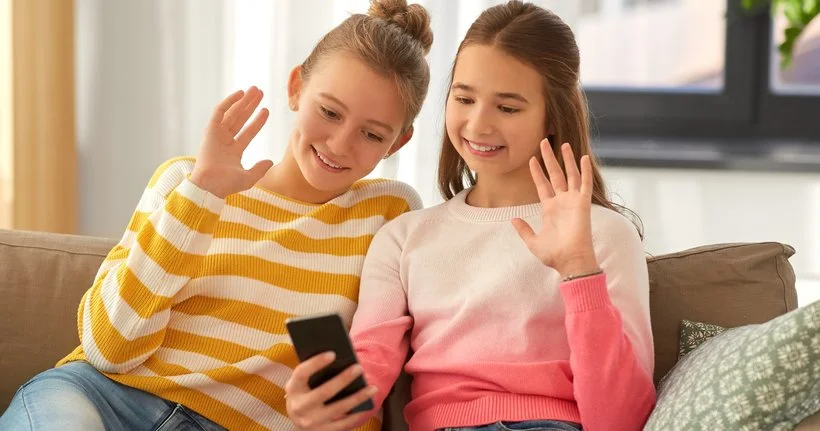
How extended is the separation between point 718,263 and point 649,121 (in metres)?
1.51

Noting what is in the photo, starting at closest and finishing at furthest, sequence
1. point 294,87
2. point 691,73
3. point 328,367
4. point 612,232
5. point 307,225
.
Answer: point 328,367 < point 612,232 < point 307,225 < point 294,87 < point 691,73

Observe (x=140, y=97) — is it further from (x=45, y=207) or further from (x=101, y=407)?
(x=101, y=407)

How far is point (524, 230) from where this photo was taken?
1.60 metres

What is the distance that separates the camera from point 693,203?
3.00 m

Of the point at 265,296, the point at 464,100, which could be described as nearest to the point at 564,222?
the point at 464,100

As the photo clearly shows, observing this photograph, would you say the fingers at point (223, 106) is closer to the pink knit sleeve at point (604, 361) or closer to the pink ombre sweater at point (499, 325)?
the pink ombre sweater at point (499, 325)

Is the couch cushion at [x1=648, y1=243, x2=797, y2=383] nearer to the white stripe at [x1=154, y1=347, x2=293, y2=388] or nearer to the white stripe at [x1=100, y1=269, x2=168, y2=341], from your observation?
the white stripe at [x1=154, y1=347, x2=293, y2=388]

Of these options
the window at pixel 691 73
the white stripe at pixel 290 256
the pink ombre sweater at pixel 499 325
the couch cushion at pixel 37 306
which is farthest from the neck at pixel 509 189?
the window at pixel 691 73

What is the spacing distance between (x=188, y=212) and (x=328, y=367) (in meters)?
0.41

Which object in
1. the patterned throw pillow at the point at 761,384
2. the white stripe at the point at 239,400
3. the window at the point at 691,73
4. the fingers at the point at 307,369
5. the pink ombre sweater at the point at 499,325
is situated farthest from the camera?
the window at the point at 691,73

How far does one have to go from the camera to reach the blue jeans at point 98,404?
5.31 feet

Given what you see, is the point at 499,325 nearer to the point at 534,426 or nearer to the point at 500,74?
the point at 534,426

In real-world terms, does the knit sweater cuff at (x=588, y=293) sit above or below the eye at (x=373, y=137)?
below

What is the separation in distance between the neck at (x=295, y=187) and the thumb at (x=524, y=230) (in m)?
0.42
